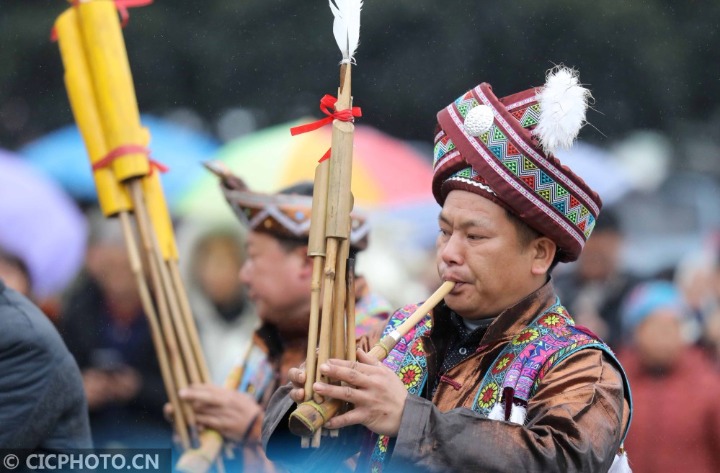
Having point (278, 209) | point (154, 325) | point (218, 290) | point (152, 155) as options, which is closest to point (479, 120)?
point (154, 325)

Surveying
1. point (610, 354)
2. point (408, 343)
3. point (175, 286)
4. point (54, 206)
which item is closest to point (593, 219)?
point (610, 354)

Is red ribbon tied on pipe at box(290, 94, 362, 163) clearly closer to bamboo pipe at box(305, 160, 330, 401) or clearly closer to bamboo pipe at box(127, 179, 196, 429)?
bamboo pipe at box(305, 160, 330, 401)

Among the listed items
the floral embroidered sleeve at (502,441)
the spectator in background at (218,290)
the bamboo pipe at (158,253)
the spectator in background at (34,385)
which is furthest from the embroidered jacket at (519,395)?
the spectator in background at (218,290)

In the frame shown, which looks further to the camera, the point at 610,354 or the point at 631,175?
the point at 631,175

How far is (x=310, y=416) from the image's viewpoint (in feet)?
8.65

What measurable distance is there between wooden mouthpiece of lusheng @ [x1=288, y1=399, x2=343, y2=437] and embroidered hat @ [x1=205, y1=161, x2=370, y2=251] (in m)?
2.29

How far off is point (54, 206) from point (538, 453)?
463cm

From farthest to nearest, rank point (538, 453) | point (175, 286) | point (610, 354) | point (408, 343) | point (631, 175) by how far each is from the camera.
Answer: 1. point (631, 175)
2. point (175, 286)
3. point (408, 343)
4. point (610, 354)
5. point (538, 453)

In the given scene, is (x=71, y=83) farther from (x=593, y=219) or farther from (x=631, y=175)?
(x=631, y=175)

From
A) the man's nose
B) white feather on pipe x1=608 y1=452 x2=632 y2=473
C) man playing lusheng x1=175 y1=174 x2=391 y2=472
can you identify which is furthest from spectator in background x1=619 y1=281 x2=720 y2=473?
the man's nose

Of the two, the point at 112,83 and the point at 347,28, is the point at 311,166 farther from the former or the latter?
the point at 347,28

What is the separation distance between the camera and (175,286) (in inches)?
171

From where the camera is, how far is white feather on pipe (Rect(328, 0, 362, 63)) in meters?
2.88

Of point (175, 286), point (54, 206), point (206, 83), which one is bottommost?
point (175, 286)
